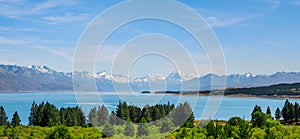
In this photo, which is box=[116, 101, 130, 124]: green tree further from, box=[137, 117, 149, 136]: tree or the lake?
box=[137, 117, 149, 136]: tree

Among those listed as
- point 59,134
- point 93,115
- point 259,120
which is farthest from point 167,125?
point 259,120

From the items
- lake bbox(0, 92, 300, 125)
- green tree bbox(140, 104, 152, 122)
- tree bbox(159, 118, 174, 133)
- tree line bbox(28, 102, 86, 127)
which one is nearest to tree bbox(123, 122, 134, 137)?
lake bbox(0, 92, 300, 125)

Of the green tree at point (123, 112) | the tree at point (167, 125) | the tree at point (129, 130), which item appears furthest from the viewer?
the green tree at point (123, 112)

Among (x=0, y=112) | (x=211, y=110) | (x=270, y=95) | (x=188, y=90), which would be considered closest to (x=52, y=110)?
(x=0, y=112)

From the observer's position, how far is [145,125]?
33.7 metres

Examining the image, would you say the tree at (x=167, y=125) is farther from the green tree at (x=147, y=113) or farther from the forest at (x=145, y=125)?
the green tree at (x=147, y=113)

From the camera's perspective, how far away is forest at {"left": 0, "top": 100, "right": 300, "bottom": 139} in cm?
2691

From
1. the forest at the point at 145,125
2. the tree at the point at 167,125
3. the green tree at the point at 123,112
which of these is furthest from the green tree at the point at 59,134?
the green tree at the point at 123,112

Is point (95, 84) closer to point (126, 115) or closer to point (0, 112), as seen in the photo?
point (126, 115)

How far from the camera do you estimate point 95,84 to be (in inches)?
558

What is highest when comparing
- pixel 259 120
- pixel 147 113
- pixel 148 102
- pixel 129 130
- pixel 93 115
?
pixel 148 102

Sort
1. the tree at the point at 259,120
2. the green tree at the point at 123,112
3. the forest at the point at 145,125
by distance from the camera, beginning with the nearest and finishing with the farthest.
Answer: the forest at the point at 145,125, the green tree at the point at 123,112, the tree at the point at 259,120

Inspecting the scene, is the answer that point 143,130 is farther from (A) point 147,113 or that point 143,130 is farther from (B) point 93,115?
(B) point 93,115

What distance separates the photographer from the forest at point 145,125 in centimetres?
2691
